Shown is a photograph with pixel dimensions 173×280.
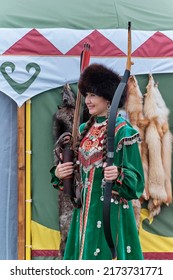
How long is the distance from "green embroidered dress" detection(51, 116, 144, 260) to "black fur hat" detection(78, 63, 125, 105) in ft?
0.42

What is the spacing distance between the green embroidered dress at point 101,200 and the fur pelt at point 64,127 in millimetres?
1118

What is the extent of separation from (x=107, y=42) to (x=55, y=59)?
0.35 m

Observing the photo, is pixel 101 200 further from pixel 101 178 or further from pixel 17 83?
pixel 17 83

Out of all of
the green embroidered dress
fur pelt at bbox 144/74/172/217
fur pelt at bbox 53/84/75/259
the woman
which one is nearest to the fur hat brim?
the woman

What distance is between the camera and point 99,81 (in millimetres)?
2947

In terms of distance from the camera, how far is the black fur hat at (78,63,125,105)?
2.91 m

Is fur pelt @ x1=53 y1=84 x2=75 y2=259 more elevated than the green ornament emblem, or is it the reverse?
the green ornament emblem

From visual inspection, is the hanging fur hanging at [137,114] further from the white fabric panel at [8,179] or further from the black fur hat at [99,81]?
the black fur hat at [99,81]

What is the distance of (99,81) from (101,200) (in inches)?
21.7

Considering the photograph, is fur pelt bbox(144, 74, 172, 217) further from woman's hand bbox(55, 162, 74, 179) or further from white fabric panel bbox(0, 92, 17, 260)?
woman's hand bbox(55, 162, 74, 179)

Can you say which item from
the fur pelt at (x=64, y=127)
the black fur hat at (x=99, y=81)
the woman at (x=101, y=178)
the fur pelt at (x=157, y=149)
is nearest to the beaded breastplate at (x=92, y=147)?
the woman at (x=101, y=178)

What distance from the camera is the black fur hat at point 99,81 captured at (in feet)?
9.56

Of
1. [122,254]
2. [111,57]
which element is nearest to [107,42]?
[111,57]

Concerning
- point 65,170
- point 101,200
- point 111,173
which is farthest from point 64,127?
point 111,173
